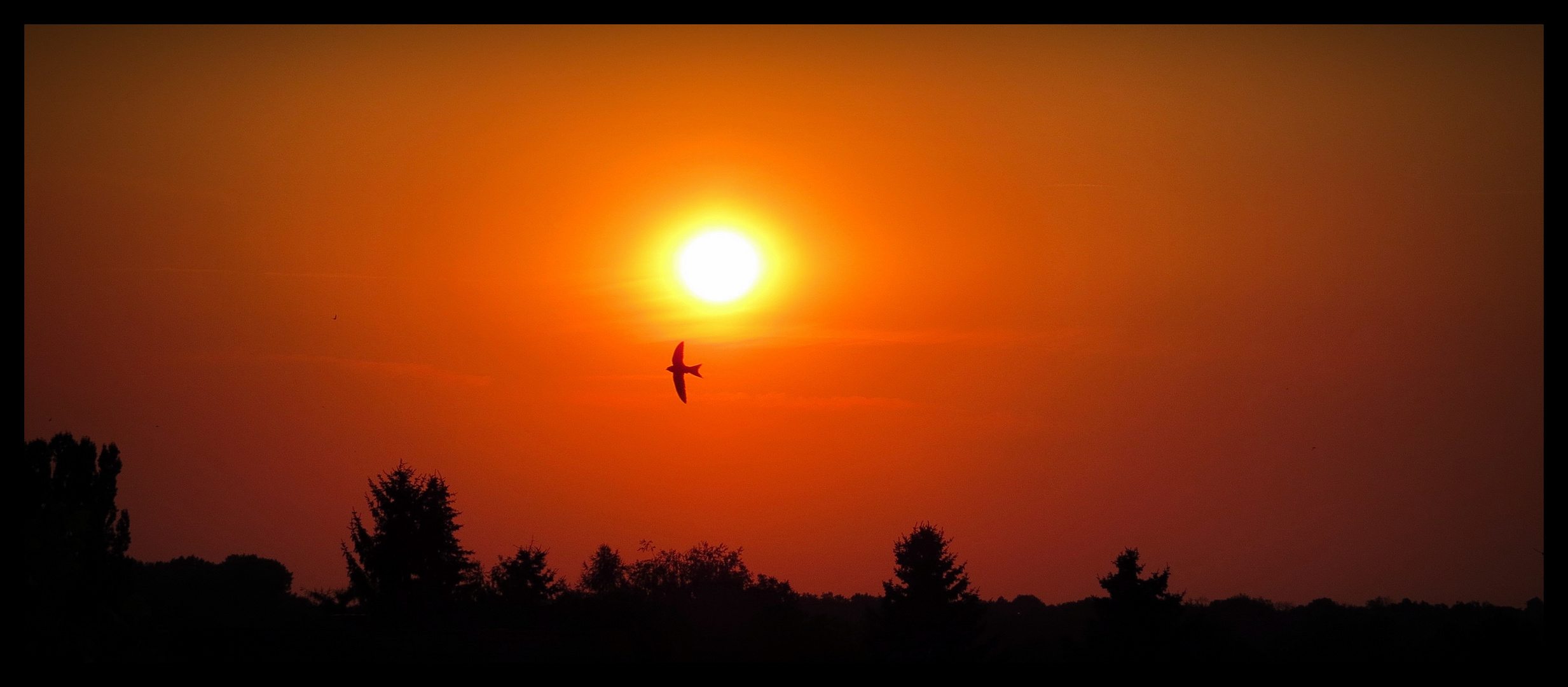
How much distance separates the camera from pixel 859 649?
94562 mm

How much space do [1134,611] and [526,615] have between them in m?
37.2

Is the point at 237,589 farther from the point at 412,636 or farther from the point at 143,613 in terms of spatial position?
the point at 143,613

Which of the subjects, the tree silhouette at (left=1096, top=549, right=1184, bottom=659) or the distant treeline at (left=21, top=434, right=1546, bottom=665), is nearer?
the distant treeline at (left=21, top=434, right=1546, bottom=665)

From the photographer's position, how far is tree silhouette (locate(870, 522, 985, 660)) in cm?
9469

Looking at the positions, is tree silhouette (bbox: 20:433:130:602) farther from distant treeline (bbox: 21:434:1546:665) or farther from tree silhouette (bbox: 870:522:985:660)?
tree silhouette (bbox: 870:522:985:660)

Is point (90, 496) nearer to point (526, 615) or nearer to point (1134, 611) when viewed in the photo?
point (526, 615)

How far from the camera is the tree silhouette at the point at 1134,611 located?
83750 mm

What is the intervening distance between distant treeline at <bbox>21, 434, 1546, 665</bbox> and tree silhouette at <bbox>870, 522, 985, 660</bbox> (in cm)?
14

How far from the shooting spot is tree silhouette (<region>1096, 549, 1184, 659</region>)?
275 ft

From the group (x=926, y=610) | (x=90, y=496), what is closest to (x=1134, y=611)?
(x=926, y=610)

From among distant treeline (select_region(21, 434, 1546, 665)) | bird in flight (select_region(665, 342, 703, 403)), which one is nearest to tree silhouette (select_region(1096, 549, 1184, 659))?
distant treeline (select_region(21, 434, 1546, 665))
